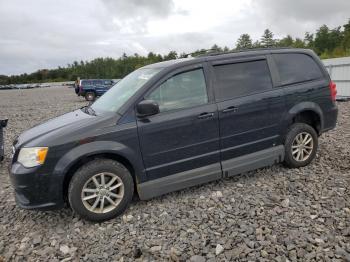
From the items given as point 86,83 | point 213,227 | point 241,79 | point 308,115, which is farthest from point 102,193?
point 86,83

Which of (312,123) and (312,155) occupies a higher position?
(312,123)

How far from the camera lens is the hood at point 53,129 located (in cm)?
339

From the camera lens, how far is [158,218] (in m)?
3.59

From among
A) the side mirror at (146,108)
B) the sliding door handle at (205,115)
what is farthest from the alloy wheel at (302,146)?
the side mirror at (146,108)

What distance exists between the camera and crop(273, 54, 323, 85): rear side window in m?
4.59

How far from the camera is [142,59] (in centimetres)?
10206

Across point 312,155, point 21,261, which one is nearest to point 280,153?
point 312,155

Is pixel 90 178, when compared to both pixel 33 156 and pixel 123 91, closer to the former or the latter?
pixel 33 156

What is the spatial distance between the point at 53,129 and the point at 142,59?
334 feet

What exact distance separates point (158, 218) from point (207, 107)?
1539 millimetres

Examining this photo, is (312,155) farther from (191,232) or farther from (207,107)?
(191,232)

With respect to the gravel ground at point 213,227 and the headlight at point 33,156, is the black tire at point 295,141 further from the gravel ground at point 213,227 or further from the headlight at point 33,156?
the headlight at point 33,156

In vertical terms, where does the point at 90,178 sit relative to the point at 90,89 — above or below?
below

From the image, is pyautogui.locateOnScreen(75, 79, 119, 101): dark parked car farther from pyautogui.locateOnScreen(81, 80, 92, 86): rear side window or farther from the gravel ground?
the gravel ground
